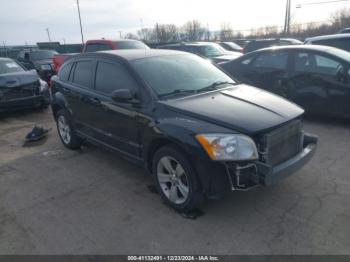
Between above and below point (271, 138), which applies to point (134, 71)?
above

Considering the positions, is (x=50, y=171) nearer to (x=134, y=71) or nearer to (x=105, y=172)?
(x=105, y=172)

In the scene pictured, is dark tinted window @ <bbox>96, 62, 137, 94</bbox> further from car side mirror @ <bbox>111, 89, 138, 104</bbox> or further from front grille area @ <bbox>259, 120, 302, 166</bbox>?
front grille area @ <bbox>259, 120, 302, 166</bbox>

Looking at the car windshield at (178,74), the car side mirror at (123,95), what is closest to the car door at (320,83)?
the car windshield at (178,74)

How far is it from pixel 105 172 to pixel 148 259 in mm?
2060

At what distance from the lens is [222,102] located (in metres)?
3.63

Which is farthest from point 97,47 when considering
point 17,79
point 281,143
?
point 281,143

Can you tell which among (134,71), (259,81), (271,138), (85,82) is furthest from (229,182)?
(259,81)

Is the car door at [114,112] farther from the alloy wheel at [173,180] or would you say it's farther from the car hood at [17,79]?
the car hood at [17,79]

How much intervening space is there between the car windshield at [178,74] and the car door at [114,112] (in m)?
0.23

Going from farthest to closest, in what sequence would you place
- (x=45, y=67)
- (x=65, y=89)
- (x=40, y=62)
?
(x=40, y=62), (x=45, y=67), (x=65, y=89)

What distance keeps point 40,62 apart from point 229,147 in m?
13.7

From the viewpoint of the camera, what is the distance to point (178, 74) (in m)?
A: 4.16

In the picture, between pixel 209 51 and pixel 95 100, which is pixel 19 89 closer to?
pixel 95 100

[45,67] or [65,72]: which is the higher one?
[65,72]
